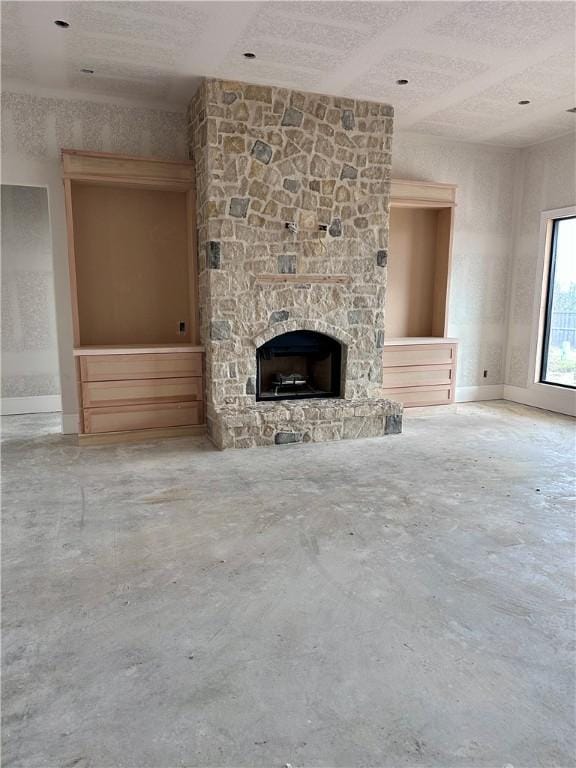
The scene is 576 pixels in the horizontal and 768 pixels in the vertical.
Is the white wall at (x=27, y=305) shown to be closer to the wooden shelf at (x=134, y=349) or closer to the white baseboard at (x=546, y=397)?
the wooden shelf at (x=134, y=349)

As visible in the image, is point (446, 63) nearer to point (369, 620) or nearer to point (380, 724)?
point (369, 620)

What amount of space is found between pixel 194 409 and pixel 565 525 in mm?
3341

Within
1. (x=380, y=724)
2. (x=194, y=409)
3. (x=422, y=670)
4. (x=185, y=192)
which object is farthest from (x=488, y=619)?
(x=185, y=192)

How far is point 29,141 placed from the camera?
15.6 feet

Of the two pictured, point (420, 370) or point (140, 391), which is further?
point (420, 370)

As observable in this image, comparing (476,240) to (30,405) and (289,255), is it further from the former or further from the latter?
(30,405)

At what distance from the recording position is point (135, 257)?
207 inches

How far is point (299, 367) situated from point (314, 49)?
292cm

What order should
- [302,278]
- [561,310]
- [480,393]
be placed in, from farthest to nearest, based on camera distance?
[480,393], [561,310], [302,278]

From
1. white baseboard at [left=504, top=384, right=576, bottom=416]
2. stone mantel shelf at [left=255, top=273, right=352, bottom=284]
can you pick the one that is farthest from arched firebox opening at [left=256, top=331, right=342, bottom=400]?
white baseboard at [left=504, top=384, right=576, bottom=416]

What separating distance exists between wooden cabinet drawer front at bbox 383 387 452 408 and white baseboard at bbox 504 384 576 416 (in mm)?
1197

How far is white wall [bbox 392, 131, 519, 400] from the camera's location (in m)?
6.24

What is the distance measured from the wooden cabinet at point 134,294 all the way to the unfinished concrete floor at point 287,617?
929 mm

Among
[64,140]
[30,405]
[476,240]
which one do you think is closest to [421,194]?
[476,240]
